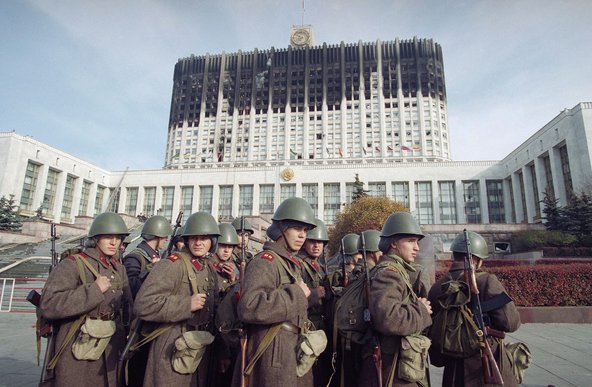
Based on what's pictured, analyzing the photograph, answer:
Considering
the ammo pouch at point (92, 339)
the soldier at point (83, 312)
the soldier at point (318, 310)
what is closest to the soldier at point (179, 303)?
the ammo pouch at point (92, 339)

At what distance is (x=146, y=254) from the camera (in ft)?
16.3

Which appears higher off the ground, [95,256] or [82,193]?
[82,193]

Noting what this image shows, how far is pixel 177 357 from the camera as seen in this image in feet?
8.91

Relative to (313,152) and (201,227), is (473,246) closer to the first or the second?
(201,227)

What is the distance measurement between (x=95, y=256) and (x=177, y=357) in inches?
55.2

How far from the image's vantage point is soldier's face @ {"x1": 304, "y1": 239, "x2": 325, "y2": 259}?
175 inches

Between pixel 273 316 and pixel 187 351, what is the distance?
2.61 feet

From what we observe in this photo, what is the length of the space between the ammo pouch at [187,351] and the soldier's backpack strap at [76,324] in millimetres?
988

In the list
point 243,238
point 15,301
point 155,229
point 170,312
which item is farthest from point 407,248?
point 15,301

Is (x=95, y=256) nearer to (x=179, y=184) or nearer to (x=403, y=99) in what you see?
(x=179, y=184)

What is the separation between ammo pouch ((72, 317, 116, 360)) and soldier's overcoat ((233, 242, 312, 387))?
1.25m

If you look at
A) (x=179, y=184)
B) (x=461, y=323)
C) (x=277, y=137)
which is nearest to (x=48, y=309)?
(x=461, y=323)

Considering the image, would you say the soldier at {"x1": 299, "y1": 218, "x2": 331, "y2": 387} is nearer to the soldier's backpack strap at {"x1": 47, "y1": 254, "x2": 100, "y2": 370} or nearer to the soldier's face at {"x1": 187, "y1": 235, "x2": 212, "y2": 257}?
the soldier's face at {"x1": 187, "y1": 235, "x2": 212, "y2": 257}

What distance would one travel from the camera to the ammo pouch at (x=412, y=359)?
2535mm
